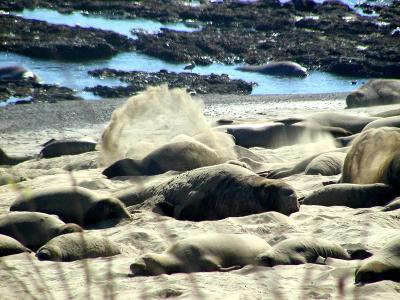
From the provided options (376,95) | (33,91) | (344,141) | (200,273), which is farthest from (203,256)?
(33,91)

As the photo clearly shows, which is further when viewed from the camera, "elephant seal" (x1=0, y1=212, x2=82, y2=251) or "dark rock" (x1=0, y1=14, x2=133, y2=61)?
"dark rock" (x1=0, y1=14, x2=133, y2=61)

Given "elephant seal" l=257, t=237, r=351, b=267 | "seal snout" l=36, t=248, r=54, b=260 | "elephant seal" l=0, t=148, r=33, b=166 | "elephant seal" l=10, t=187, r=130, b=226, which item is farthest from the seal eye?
"elephant seal" l=0, t=148, r=33, b=166

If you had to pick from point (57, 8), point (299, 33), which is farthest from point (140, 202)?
point (57, 8)

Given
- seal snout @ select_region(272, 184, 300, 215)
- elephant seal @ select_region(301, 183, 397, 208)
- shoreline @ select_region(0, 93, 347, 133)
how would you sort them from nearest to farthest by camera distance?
seal snout @ select_region(272, 184, 300, 215) < elephant seal @ select_region(301, 183, 397, 208) < shoreline @ select_region(0, 93, 347, 133)

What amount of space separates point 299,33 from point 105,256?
968 inches

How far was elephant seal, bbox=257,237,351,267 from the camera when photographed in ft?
15.7

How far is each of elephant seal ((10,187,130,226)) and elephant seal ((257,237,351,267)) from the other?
6.20 ft

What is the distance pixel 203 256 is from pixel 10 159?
295 inches

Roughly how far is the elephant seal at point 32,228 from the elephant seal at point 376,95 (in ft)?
35.3

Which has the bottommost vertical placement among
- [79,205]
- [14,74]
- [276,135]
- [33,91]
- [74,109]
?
[74,109]

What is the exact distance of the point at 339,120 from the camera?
1158 cm

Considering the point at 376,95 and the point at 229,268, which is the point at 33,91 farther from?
the point at 229,268

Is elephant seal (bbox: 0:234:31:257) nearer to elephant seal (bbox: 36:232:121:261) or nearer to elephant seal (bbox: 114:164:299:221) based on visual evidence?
elephant seal (bbox: 36:232:121:261)

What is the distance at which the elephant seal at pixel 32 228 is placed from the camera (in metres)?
5.73
